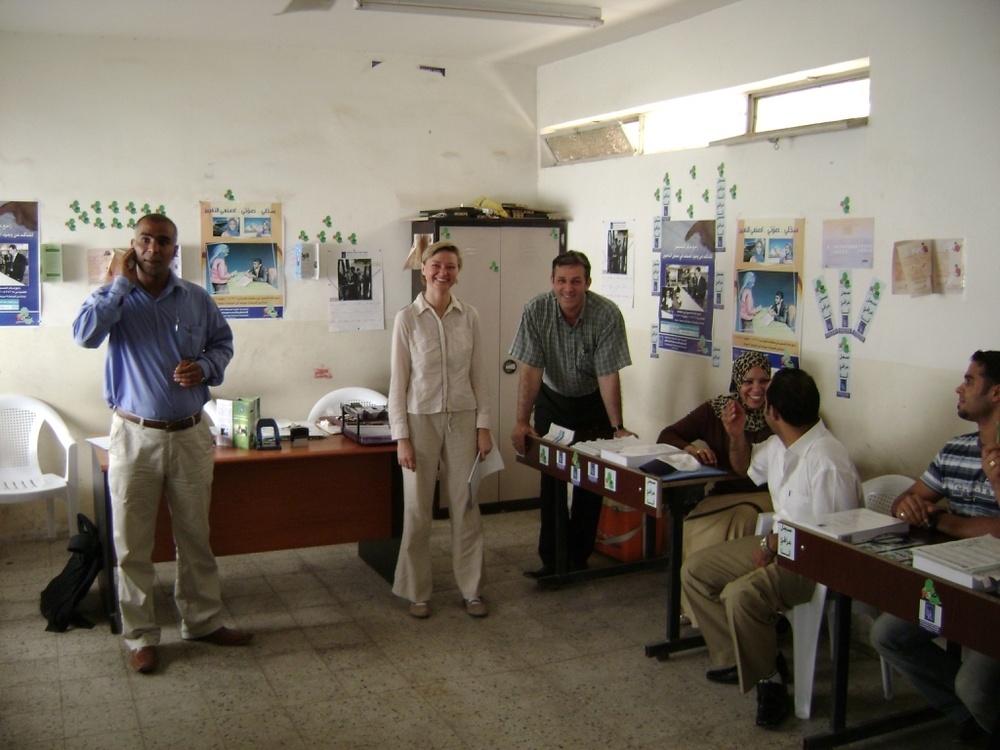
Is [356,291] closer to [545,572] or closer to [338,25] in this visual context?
[338,25]

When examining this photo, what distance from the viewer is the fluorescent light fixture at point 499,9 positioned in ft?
15.4

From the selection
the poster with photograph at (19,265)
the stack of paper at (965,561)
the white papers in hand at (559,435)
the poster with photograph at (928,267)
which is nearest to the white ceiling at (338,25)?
the poster with photograph at (19,265)

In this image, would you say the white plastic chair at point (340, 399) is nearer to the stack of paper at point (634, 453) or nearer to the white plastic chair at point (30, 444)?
the white plastic chair at point (30, 444)

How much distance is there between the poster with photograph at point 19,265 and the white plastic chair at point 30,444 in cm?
46

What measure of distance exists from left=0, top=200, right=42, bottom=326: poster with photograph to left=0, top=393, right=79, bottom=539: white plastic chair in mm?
463

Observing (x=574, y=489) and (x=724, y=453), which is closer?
(x=724, y=453)

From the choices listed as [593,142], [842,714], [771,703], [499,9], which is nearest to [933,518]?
[842,714]

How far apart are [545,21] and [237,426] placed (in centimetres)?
249

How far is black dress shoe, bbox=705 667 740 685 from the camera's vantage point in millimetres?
3852

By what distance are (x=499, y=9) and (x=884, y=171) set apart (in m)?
1.99

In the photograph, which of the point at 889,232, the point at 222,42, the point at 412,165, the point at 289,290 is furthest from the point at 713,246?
the point at 222,42

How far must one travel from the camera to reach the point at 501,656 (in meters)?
4.11

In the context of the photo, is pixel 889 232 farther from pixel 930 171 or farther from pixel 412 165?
pixel 412 165

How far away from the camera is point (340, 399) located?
5793mm
